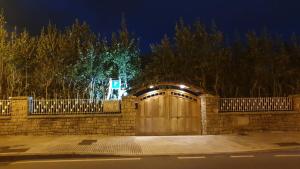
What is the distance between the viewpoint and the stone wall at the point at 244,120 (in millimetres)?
19594

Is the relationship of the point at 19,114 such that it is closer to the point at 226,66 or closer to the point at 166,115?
the point at 166,115

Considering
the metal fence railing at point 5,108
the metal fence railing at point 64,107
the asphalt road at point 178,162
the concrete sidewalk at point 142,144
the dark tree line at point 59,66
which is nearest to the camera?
the asphalt road at point 178,162

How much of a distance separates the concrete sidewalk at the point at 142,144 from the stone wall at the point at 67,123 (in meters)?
0.57

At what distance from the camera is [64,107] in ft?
63.6

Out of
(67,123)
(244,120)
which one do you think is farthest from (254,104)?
(67,123)

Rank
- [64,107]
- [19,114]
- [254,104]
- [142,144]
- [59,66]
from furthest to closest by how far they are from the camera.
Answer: [59,66], [254,104], [64,107], [19,114], [142,144]

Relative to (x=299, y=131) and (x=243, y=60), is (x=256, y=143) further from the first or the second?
(x=243, y=60)

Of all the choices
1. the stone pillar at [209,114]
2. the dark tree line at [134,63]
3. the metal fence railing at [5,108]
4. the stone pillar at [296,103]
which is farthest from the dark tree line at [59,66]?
the stone pillar at [296,103]

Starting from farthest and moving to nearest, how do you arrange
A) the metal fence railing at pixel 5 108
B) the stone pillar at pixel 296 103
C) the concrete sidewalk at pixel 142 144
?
the stone pillar at pixel 296 103, the metal fence railing at pixel 5 108, the concrete sidewalk at pixel 142 144

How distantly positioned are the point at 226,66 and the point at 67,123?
36.1 feet

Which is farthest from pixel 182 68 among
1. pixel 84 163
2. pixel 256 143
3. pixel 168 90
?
pixel 84 163

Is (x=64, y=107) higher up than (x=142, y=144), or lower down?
higher up

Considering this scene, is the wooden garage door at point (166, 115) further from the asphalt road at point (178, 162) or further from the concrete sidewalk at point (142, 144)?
the asphalt road at point (178, 162)

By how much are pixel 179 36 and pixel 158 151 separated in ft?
44.2
